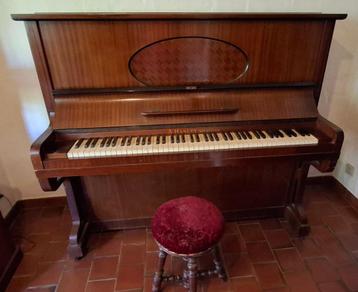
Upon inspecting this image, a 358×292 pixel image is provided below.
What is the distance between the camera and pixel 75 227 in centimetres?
165

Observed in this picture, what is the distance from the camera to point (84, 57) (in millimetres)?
1354

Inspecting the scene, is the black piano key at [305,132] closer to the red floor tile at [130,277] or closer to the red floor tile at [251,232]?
the red floor tile at [251,232]

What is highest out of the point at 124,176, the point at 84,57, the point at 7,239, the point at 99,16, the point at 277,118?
the point at 99,16

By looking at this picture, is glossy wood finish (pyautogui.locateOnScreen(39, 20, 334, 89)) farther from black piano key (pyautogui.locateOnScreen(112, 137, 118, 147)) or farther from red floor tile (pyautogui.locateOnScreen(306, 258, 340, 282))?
red floor tile (pyautogui.locateOnScreen(306, 258, 340, 282))

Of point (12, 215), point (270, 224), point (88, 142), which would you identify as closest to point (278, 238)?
point (270, 224)

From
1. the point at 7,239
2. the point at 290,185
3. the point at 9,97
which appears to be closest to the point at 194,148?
the point at 290,185

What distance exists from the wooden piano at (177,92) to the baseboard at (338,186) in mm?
863

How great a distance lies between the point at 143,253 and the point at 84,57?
1.25m

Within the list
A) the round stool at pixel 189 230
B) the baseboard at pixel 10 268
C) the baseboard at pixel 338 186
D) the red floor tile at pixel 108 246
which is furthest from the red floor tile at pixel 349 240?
the baseboard at pixel 10 268

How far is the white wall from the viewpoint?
1.60 meters

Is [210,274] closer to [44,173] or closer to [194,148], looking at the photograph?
[194,148]

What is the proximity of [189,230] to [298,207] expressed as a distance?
3.42ft

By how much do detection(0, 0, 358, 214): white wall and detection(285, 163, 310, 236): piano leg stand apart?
0.59 m

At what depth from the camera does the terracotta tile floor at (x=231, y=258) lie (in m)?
1.48
